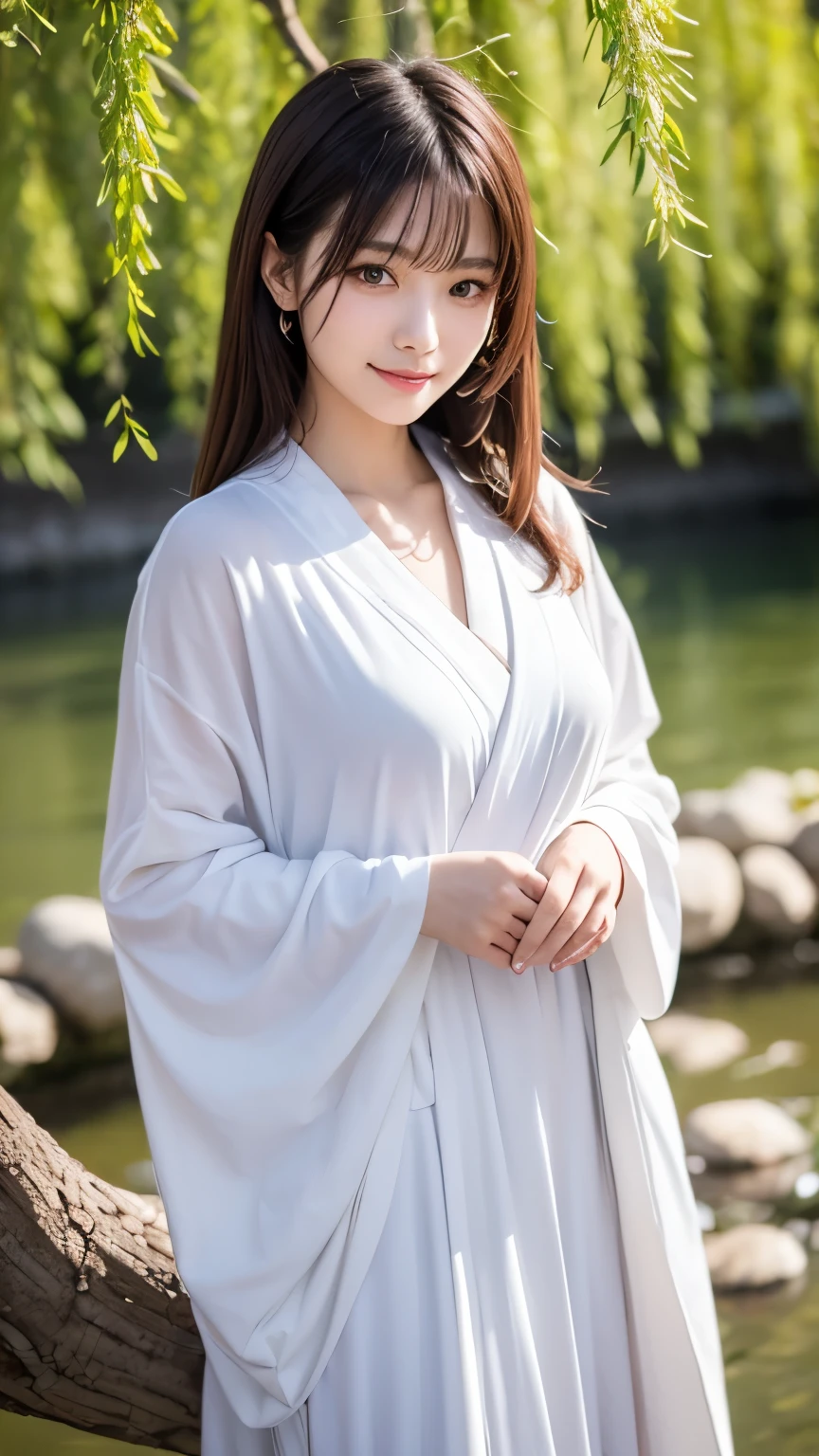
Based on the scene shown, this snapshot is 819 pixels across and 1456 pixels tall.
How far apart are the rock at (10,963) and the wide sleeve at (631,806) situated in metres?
1.93

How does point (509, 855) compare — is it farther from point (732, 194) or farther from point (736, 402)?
point (736, 402)

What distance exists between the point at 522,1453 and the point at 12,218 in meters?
2.38

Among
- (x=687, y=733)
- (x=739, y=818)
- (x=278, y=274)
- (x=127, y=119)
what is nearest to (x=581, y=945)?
(x=278, y=274)

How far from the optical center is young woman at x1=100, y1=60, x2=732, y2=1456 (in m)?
1.08

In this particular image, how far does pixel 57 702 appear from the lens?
19.7 feet

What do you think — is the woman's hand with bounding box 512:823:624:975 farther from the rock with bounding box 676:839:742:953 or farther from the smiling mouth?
the rock with bounding box 676:839:742:953

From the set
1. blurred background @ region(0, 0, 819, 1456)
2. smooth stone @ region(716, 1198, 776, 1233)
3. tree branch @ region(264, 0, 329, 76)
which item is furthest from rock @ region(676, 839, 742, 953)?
tree branch @ region(264, 0, 329, 76)

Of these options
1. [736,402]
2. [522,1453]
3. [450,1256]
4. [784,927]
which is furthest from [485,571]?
[736,402]

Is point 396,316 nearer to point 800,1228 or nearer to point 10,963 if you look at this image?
point 800,1228

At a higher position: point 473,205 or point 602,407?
point 602,407

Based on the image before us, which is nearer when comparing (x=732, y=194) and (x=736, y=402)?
(x=732, y=194)

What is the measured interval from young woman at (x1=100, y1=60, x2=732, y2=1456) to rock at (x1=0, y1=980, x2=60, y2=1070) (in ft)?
5.70

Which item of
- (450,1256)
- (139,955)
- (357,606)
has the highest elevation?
(357,606)

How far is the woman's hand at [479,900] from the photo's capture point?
108 centimetres
